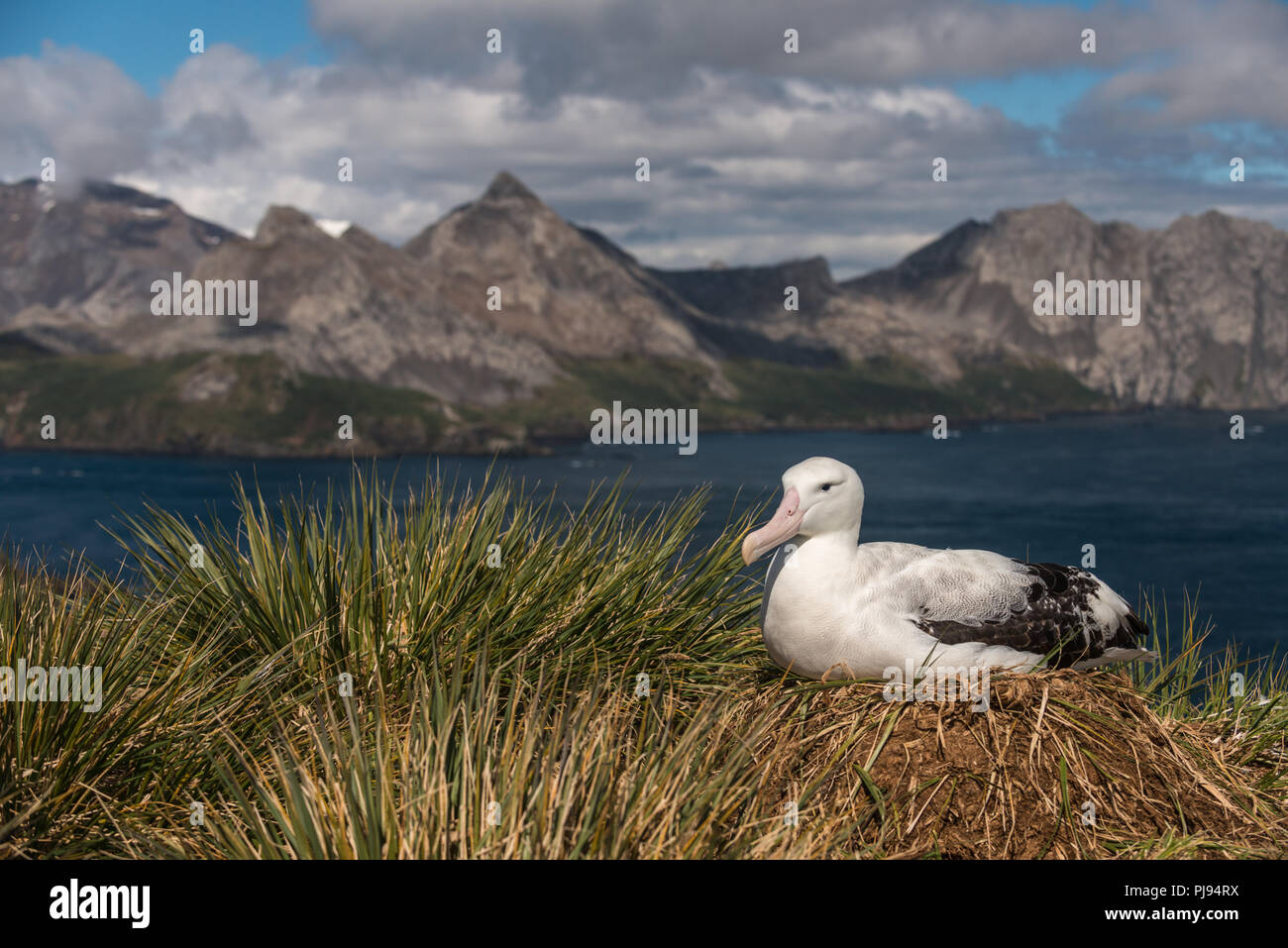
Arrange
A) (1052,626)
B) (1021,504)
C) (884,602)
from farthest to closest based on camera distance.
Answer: (1021,504) → (1052,626) → (884,602)

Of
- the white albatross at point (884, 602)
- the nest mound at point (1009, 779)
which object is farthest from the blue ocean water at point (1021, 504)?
the nest mound at point (1009, 779)

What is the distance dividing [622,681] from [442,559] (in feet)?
4.39

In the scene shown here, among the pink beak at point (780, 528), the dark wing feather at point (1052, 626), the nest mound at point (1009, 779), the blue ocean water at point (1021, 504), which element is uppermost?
the pink beak at point (780, 528)

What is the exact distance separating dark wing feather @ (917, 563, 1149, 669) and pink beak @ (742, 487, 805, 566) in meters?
0.89

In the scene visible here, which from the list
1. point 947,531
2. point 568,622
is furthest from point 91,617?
point 947,531

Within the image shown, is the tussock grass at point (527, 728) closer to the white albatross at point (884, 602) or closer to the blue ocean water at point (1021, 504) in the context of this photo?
the white albatross at point (884, 602)

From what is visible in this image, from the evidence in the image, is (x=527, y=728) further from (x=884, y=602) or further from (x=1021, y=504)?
(x=1021, y=504)

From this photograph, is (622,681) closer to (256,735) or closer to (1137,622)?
(256,735)

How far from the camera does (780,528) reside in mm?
5637

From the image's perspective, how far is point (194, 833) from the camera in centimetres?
491

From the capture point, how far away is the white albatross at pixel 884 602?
576 centimetres

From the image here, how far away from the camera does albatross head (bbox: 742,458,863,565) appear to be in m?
5.64

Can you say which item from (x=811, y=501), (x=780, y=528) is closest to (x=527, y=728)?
(x=780, y=528)

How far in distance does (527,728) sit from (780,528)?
5.75 ft
